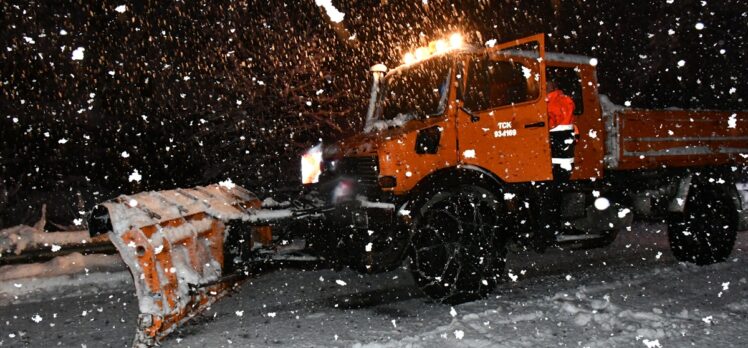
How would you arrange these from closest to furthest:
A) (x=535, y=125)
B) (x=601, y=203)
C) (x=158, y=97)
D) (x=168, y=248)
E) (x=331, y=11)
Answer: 1. (x=168, y=248)
2. (x=535, y=125)
3. (x=601, y=203)
4. (x=158, y=97)
5. (x=331, y=11)

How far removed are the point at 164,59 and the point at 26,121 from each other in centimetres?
301

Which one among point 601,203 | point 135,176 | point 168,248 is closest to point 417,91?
point 601,203

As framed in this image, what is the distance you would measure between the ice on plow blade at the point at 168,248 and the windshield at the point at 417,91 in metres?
1.96

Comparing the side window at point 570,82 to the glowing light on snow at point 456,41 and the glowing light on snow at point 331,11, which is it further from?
the glowing light on snow at point 331,11

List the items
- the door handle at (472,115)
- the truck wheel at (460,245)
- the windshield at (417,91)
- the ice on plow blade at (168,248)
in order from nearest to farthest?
the ice on plow blade at (168,248) < the truck wheel at (460,245) < the door handle at (472,115) < the windshield at (417,91)

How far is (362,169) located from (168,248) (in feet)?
6.45

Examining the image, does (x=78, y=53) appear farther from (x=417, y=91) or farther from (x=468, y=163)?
(x=468, y=163)

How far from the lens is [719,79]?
1744cm

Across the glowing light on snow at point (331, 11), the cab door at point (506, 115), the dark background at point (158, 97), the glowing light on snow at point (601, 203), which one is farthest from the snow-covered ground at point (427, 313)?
the glowing light on snow at point (331, 11)

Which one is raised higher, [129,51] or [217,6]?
[217,6]

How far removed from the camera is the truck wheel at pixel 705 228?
6957 millimetres

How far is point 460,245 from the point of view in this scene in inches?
206

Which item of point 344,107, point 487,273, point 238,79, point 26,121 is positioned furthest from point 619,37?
point 26,121

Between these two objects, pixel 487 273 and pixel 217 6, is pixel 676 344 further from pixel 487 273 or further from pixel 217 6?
pixel 217 6
